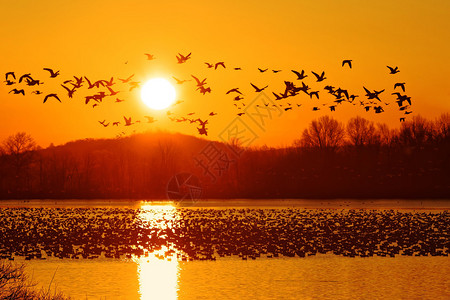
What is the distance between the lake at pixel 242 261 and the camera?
20.7m

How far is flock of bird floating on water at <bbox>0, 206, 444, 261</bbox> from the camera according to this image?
97.6ft

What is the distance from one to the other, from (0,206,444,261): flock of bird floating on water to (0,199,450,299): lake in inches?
2.3

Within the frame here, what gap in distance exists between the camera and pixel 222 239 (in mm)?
35438

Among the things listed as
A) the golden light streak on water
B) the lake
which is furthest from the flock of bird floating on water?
the golden light streak on water

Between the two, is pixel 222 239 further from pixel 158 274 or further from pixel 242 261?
pixel 158 274

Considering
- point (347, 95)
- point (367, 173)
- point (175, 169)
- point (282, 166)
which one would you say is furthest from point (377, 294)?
point (175, 169)

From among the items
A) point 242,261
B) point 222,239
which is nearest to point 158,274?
point 242,261

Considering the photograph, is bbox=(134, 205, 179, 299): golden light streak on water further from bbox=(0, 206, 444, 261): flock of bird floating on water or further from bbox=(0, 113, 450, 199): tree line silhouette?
bbox=(0, 113, 450, 199): tree line silhouette

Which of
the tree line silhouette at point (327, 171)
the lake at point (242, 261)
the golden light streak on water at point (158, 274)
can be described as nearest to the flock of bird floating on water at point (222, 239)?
the lake at point (242, 261)

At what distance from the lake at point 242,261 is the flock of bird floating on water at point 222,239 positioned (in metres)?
0.06

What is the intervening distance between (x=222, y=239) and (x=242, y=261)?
800cm

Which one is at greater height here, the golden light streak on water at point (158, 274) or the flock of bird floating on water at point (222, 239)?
the flock of bird floating on water at point (222, 239)

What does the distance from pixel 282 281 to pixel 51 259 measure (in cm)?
1096

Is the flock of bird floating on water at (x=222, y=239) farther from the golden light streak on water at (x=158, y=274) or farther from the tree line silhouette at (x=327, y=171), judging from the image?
the tree line silhouette at (x=327, y=171)
